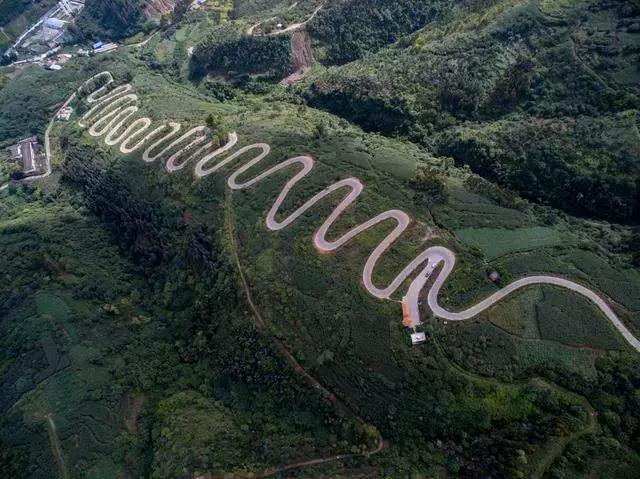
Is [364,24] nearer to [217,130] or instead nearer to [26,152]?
[217,130]

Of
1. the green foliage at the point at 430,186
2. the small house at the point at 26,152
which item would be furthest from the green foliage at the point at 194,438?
the small house at the point at 26,152

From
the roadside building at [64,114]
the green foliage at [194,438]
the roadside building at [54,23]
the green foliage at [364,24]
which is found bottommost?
the green foliage at [194,438]

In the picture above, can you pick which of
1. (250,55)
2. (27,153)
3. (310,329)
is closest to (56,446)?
(310,329)

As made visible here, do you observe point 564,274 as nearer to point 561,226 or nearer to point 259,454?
point 561,226

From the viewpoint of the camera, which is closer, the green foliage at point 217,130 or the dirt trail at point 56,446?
the dirt trail at point 56,446

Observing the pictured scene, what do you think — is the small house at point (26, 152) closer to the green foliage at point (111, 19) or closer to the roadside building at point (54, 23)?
the green foliage at point (111, 19)

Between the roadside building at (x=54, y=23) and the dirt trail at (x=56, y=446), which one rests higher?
the roadside building at (x=54, y=23)

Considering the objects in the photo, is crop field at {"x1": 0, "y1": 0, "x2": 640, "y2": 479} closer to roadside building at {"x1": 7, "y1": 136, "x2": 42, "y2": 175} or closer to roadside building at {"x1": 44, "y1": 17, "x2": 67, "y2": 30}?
roadside building at {"x1": 7, "y1": 136, "x2": 42, "y2": 175}
